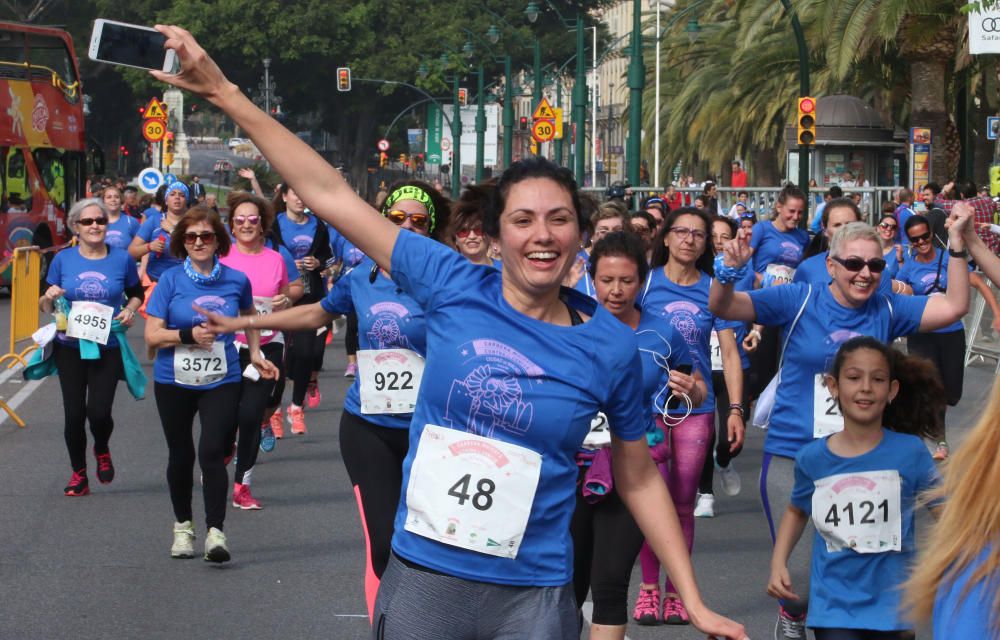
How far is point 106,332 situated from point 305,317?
437 centimetres

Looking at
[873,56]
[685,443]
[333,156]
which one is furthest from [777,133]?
[333,156]

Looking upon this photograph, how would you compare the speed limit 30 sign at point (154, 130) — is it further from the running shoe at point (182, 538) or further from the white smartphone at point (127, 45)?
the white smartphone at point (127, 45)

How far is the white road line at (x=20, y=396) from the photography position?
566 inches

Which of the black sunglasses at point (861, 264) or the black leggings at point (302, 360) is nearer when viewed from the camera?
the black sunglasses at point (861, 264)

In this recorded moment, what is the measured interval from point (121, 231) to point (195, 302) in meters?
10.6

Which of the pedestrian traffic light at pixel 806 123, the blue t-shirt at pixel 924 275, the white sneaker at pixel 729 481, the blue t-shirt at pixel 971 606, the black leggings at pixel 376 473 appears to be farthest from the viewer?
the pedestrian traffic light at pixel 806 123

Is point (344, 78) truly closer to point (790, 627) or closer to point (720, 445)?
point (720, 445)

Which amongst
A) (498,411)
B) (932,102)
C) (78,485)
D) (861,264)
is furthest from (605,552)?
(932,102)

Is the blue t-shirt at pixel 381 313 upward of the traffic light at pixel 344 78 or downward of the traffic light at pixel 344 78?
downward

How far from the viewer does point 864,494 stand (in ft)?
17.7

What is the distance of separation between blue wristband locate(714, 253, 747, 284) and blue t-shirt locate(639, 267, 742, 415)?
1.16m

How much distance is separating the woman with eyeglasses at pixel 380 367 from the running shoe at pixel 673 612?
4.83 feet

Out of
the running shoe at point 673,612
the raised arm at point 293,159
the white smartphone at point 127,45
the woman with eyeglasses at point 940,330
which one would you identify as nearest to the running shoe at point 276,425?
the woman with eyeglasses at point 940,330

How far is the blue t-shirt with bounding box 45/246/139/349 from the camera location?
411 inches
